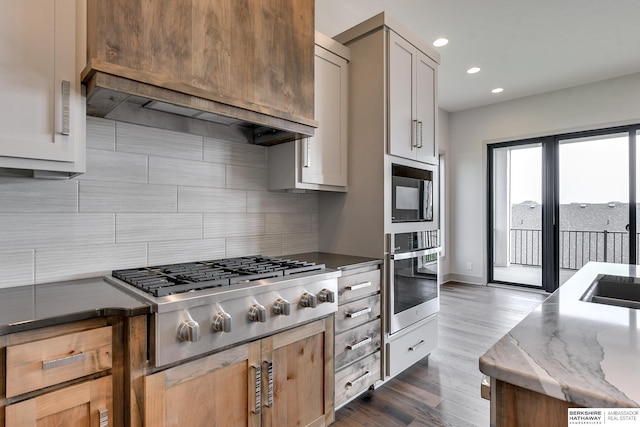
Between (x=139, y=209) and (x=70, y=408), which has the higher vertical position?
(x=139, y=209)

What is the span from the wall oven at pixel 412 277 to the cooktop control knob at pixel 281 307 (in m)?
0.98

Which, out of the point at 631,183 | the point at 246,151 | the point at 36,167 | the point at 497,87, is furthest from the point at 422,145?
the point at 631,183

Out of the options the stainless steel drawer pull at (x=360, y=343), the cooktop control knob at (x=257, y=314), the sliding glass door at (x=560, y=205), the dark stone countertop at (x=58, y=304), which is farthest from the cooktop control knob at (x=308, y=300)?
the sliding glass door at (x=560, y=205)

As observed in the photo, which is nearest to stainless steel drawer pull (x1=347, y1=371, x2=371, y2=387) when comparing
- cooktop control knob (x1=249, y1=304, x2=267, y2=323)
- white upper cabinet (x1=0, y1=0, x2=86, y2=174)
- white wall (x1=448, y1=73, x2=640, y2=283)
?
cooktop control knob (x1=249, y1=304, x2=267, y2=323)

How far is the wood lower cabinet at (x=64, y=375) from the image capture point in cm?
93

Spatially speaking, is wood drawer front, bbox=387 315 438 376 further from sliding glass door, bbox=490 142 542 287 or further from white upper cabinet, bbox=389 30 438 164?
sliding glass door, bbox=490 142 542 287

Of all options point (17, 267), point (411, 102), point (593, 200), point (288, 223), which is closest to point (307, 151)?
point (288, 223)

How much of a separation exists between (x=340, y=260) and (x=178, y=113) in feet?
4.16

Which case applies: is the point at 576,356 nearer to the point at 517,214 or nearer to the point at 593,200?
the point at 593,200

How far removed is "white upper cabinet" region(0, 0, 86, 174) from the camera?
3.75 ft

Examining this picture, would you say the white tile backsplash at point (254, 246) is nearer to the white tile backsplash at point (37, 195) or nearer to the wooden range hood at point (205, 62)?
the wooden range hood at point (205, 62)

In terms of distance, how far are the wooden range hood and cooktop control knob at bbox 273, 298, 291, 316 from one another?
890mm

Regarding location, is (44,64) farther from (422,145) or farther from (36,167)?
(422,145)

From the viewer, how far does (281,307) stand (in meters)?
1.44
